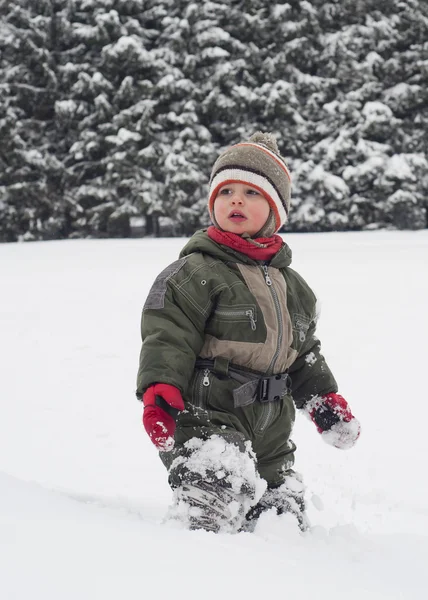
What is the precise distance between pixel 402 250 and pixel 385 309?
A: 4.71 m

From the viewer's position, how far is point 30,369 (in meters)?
4.78

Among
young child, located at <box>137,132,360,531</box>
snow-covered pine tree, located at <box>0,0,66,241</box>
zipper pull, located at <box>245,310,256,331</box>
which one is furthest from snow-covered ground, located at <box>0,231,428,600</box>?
snow-covered pine tree, located at <box>0,0,66,241</box>

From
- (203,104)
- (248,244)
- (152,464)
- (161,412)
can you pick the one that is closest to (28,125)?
(203,104)

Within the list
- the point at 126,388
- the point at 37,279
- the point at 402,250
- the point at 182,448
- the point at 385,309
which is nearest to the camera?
the point at 182,448

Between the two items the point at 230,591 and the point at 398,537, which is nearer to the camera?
the point at 230,591

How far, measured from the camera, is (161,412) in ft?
6.41

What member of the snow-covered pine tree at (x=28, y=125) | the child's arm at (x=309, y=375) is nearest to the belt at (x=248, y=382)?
the child's arm at (x=309, y=375)

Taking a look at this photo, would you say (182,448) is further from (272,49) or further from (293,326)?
(272,49)

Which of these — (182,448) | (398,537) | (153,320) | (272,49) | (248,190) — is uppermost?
(272,49)

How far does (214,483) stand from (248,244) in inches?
34.5

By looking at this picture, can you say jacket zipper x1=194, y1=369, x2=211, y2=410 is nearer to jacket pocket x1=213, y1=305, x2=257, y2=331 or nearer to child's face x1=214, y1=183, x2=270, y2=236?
jacket pocket x1=213, y1=305, x2=257, y2=331

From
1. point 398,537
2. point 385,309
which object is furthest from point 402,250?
point 398,537

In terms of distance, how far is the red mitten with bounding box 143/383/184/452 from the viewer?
74.6 inches

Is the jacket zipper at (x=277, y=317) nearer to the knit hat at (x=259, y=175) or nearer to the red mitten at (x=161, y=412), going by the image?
the knit hat at (x=259, y=175)
